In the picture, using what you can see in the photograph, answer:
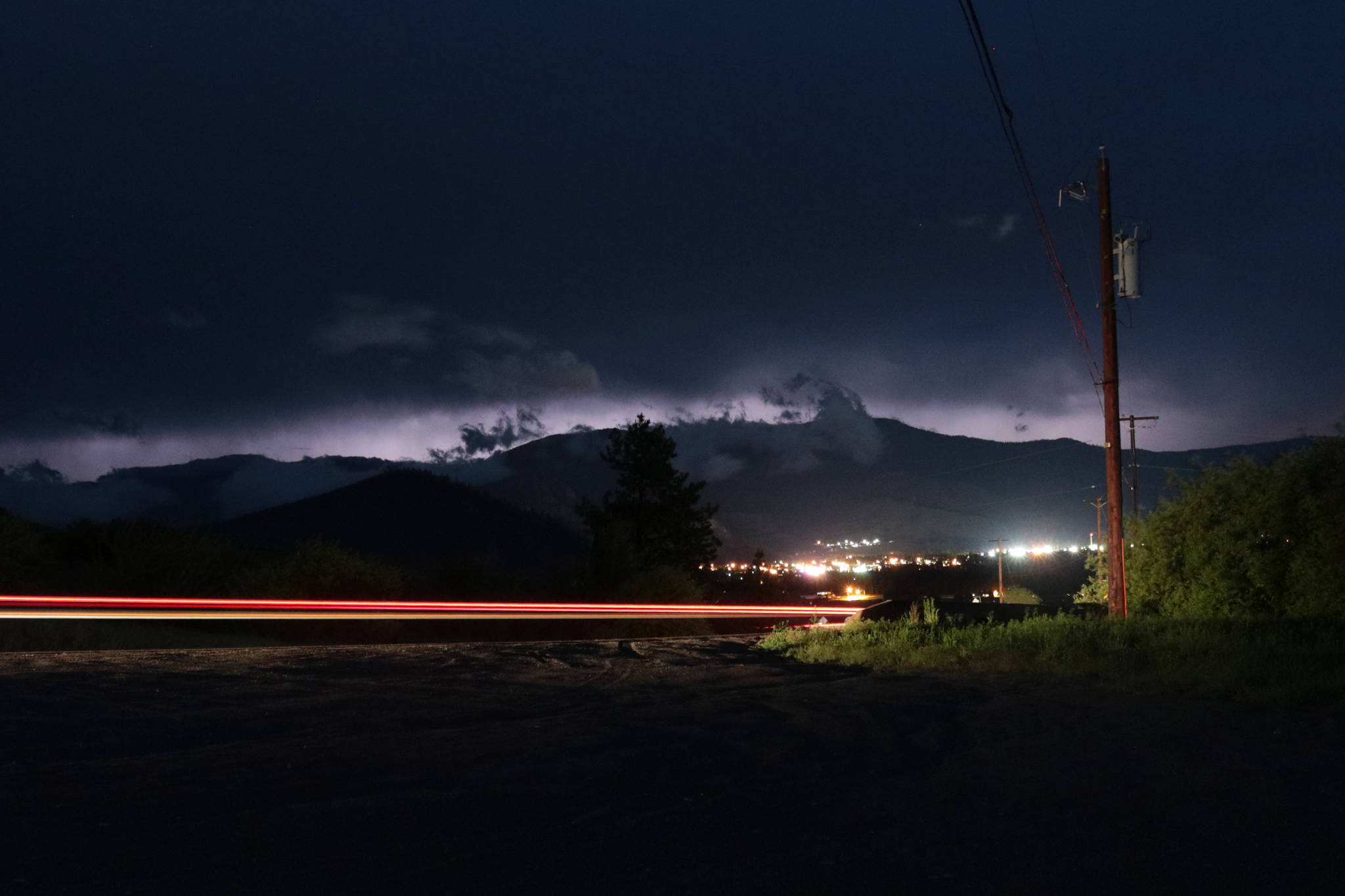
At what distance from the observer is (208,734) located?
8.76 metres

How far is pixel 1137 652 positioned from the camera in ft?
46.7

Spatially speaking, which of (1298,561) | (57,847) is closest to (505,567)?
(1298,561)

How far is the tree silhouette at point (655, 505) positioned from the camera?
62.7 metres

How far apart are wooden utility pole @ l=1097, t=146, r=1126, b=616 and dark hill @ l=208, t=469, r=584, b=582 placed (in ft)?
421

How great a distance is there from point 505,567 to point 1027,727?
14056cm

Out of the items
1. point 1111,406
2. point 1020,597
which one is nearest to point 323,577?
point 1111,406

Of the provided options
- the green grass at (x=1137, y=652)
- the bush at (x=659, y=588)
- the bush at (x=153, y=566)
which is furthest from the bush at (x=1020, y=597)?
the green grass at (x=1137, y=652)

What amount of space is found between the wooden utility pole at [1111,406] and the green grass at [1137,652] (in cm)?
113

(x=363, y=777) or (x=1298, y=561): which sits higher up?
(x=1298, y=561)

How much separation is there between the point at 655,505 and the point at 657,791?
5658 cm

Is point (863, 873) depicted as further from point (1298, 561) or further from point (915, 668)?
point (1298, 561)

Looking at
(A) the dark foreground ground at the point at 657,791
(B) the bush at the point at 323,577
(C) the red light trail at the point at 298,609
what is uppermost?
(B) the bush at the point at 323,577

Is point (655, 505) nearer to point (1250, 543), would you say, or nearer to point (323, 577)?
point (323, 577)

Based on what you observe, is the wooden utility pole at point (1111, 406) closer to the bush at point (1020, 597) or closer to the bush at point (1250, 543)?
the bush at point (1250, 543)
